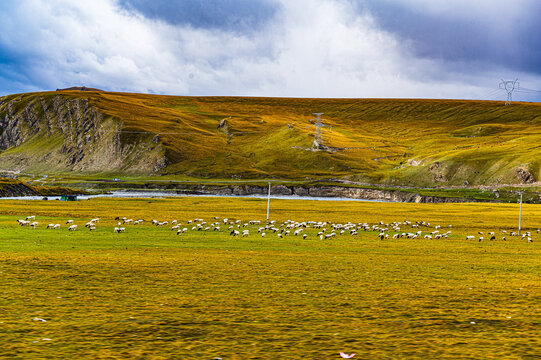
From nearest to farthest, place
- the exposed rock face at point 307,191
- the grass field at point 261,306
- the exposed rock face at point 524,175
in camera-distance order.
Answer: the grass field at point 261,306 → the exposed rock face at point 524,175 → the exposed rock face at point 307,191

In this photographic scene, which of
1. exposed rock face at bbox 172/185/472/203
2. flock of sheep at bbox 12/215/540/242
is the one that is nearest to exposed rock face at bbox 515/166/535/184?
exposed rock face at bbox 172/185/472/203

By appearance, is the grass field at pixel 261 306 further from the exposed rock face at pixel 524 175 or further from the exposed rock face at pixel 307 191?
the exposed rock face at pixel 307 191

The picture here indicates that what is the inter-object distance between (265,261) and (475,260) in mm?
15301

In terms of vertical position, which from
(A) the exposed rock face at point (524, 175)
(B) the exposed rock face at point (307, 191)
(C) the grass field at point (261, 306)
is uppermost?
(A) the exposed rock face at point (524, 175)

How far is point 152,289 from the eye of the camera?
19.3 m

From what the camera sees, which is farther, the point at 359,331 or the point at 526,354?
the point at 359,331

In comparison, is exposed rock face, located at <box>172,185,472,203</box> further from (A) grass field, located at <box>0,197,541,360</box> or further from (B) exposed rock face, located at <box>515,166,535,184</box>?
(A) grass field, located at <box>0,197,541,360</box>

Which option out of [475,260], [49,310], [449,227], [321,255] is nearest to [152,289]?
[49,310]

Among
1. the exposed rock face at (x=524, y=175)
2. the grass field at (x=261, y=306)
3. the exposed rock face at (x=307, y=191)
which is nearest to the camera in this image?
the grass field at (x=261, y=306)

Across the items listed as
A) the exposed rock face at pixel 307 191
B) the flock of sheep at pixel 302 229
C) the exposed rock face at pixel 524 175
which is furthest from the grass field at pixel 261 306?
the exposed rock face at pixel 307 191

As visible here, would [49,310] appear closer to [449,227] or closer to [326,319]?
[326,319]

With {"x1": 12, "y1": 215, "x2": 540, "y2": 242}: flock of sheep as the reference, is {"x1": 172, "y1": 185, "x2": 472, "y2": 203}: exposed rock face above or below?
above

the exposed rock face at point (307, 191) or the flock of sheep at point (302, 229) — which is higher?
the exposed rock face at point (307, 191)

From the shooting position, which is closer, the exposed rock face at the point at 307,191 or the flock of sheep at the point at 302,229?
the flock of sheep at the point at 302,229
